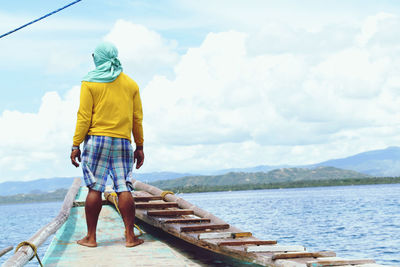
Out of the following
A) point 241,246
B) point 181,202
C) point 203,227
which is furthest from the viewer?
point 181,202

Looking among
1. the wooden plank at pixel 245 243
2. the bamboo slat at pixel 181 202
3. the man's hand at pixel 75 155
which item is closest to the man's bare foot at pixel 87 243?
the man's hand at pixel 75 155

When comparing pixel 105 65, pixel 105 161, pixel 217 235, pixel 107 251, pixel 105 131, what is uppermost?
pixel 105 65

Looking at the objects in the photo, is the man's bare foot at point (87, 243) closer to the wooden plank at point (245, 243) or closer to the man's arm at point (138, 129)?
the man's arm at point (138, 129)

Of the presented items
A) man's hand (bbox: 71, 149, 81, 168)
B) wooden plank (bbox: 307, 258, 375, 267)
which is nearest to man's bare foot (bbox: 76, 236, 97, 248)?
man's hand (bbox: 71, 149, 81, 168)

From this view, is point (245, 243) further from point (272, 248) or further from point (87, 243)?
point (87, 243)

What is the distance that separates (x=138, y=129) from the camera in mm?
6680

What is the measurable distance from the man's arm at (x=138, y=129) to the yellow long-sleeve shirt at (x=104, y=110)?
218 millimetres

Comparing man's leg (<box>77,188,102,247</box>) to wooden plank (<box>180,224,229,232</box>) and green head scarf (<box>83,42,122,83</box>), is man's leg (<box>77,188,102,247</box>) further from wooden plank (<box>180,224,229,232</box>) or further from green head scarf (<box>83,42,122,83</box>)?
green head scarf (<box>83,42,122,83</box>)

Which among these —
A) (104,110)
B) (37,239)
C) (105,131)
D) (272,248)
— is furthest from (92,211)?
(272,248)

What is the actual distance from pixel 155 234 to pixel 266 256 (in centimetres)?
319

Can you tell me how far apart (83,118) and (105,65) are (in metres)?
0.73

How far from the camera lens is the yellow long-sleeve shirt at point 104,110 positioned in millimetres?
6172

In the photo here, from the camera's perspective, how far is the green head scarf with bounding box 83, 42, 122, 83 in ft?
20.4

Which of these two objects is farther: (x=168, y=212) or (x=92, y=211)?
(x=168, y=212)
